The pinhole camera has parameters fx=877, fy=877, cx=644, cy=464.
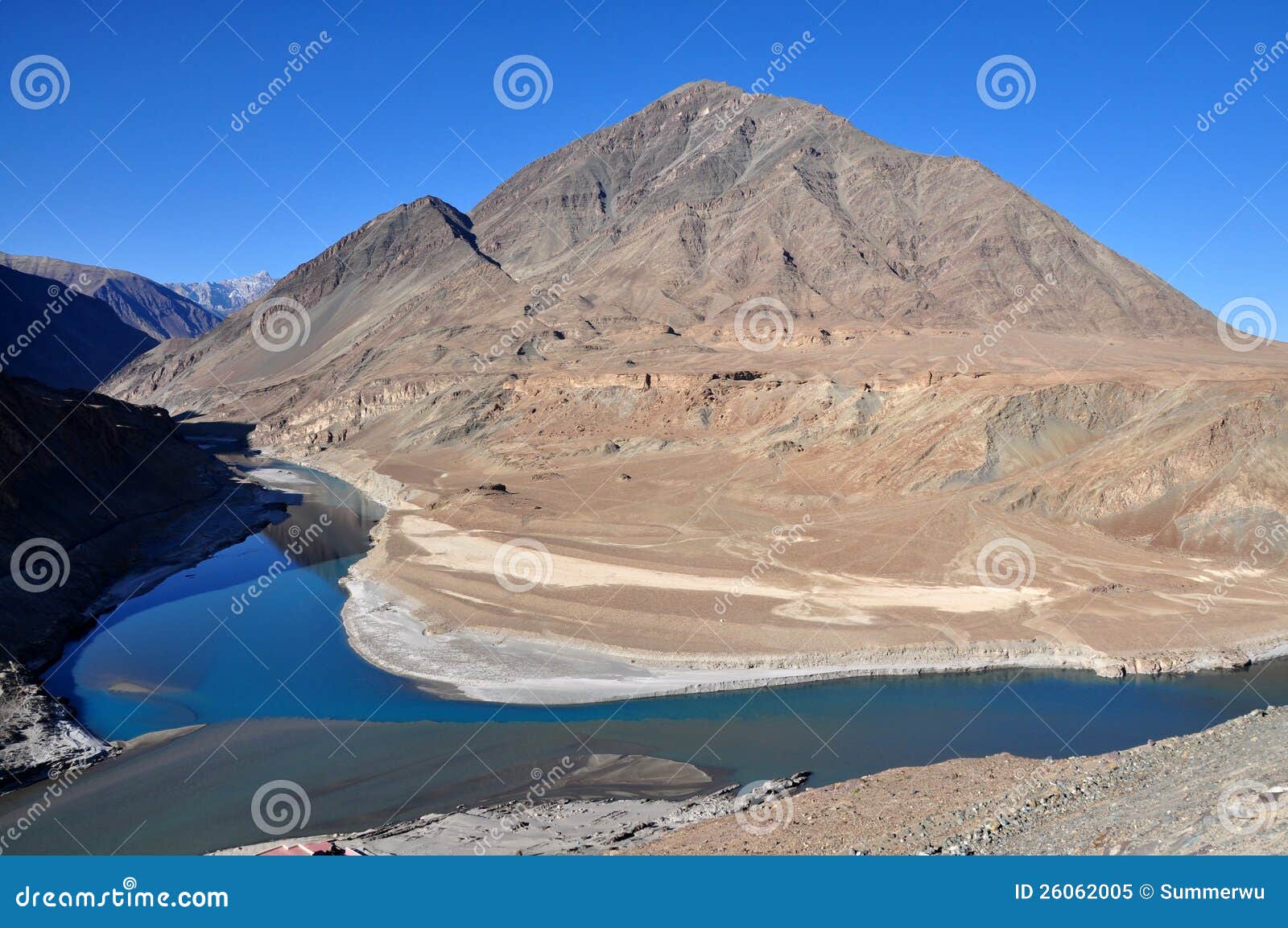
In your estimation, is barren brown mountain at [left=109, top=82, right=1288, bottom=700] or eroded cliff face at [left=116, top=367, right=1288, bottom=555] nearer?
barren brown mountain at [left=109, top=82, right=1288, bottom=700]

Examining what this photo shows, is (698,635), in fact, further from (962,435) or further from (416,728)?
(962,435)

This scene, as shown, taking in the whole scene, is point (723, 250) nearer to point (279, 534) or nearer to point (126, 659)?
point (279, 534)

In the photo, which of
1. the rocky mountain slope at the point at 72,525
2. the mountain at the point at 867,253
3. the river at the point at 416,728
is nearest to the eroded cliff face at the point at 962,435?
the river at the point at 416,728

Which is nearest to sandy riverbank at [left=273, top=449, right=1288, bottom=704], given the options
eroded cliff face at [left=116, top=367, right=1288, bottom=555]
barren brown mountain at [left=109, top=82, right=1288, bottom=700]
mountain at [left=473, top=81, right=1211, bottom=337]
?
barren brown mountain at [left=109, top=82, right=1288, bottom=700]

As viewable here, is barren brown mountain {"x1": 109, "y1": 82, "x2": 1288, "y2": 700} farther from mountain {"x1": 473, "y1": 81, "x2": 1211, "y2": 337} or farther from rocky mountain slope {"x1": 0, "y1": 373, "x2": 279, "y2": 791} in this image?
rocky mountain slope {"x1": 0, "y1": 373, "x2": 279, "y2": 791}

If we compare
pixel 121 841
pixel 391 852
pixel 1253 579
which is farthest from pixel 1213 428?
pixel 121 841

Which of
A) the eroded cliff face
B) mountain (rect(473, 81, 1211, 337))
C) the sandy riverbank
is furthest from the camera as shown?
mountain (rect(473, 81, 1211, 337))

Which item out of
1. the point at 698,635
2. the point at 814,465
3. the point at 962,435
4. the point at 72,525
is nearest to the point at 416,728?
the point at 698,635

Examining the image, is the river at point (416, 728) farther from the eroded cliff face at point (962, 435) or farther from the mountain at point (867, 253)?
the mountain at point (867, 253)
